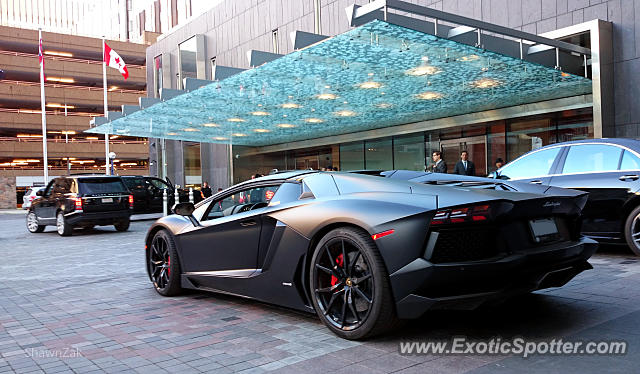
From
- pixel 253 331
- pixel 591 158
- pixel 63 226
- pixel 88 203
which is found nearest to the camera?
pixel 253 331

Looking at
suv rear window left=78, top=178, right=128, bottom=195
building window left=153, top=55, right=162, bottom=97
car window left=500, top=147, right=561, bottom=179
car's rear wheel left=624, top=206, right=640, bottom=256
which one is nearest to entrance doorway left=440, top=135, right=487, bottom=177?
car window left=500, top=147, right=561, bottom=179

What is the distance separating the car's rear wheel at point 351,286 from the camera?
3.51 meters

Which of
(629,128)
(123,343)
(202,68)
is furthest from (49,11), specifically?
(123,343)

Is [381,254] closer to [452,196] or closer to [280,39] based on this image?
[452,196]

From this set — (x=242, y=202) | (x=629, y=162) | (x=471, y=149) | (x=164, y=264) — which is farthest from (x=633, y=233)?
(x=471, y=149)

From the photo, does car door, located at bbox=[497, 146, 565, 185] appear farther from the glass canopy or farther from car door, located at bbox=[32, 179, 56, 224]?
car door, located at bbox=[32, 179, 56, 224]

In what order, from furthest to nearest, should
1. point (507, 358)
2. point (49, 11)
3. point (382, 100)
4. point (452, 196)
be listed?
1. point (49, 11)
2. point (382, 100)
3. point (452, 196)
4. point (507, 358)

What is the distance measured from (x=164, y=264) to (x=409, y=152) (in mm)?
19471

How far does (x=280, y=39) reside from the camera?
2912 cm

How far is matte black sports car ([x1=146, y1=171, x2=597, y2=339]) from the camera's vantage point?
336cm

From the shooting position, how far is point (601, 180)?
7160 millimetres

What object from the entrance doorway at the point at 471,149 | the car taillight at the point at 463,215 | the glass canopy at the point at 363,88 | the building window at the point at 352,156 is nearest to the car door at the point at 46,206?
the glass canopy at the point at 363,88

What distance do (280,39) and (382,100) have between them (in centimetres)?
1231

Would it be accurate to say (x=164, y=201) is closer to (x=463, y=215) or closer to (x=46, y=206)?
(x=46, y=206)
